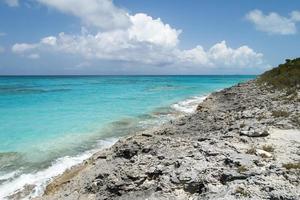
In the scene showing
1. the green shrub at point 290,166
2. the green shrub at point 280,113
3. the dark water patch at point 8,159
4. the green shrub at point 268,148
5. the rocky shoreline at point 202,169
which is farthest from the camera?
the dark water patch at point 8,159

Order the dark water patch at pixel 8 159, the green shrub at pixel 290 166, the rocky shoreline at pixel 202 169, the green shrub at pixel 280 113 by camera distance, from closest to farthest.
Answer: the rocky shoreline at pixel 202 169, the green shrub at pixel 290 166, the green shrub at pixel 280 113, the dark water patch at pixel 8 159

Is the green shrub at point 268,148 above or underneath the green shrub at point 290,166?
underneath

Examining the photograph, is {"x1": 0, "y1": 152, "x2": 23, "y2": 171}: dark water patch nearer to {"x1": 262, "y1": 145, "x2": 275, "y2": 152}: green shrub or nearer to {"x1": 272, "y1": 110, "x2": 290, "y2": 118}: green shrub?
{"x1": 262, "y1": 145, "x2": 275, "y2": 152}: green shrub

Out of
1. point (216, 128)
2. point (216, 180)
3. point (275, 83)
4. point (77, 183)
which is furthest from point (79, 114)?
point (216, 180)

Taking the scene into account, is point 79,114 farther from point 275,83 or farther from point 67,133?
point 275,83

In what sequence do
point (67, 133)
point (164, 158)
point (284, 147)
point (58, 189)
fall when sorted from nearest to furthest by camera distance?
point (164, 158) → point (284, 147) → point (58, 189) → point (67, 133)

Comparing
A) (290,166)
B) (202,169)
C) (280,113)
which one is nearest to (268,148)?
(290,166)

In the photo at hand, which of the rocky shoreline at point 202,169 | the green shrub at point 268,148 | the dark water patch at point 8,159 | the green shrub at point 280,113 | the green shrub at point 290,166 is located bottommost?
the dark water patch at point 8,159

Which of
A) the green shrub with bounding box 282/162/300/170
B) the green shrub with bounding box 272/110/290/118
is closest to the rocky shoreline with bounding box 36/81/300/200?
the green shrub with bounding box 282/162/300/170

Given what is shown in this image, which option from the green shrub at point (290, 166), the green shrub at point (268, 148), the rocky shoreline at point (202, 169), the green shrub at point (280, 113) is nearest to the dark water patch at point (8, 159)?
the rocky shoreline at point (202, 169)

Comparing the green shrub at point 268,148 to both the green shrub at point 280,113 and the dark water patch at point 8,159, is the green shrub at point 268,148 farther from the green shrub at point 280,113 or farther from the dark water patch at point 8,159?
the dark water patch at point 8,159

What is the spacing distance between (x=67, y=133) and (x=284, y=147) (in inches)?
652

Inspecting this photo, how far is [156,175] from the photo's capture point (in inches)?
365

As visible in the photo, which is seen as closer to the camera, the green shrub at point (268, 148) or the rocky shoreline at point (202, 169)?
the rocky shoreline at point (202, 169)
